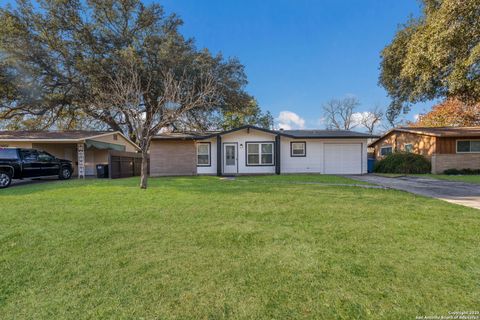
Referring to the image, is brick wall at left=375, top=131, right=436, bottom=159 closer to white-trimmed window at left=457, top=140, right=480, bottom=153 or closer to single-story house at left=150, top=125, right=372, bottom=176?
white-trimmed window at left=457, top=140, right=480, bottom=153

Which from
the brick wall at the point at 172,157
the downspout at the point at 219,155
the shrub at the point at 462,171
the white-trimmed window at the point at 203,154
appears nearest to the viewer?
the downspout at the point at 219,155

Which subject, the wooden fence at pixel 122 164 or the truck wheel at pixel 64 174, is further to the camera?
the wooden fence at pixel 122 164

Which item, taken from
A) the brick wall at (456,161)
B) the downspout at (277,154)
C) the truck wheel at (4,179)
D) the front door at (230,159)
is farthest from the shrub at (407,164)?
the truck wheel at (4,179)

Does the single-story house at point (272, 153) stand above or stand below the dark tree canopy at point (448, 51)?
below

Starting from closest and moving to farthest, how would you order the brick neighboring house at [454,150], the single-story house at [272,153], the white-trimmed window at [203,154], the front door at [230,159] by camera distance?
the single-story house at [272,153], the front door at [230,159], the white-trimmed window at [203,154], the brick neighboring house at [454,150]

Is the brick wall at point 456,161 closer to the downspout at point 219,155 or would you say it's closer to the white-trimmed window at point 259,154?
the white-trimmed window at point 259,154

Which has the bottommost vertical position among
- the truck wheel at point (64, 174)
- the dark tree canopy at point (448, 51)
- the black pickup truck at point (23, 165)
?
the truck wheel at point (64, 174)

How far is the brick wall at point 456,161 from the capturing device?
16.9 meters

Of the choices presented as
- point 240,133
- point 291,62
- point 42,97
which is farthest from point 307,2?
point 42,97

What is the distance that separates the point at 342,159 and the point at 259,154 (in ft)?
18.1

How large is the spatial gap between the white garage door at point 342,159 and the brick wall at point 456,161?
19.2 feet

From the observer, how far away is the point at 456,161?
1695 cm

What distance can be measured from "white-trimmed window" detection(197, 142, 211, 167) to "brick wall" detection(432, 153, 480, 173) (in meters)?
15.7

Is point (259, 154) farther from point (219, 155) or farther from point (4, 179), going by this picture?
point (4, 179)
